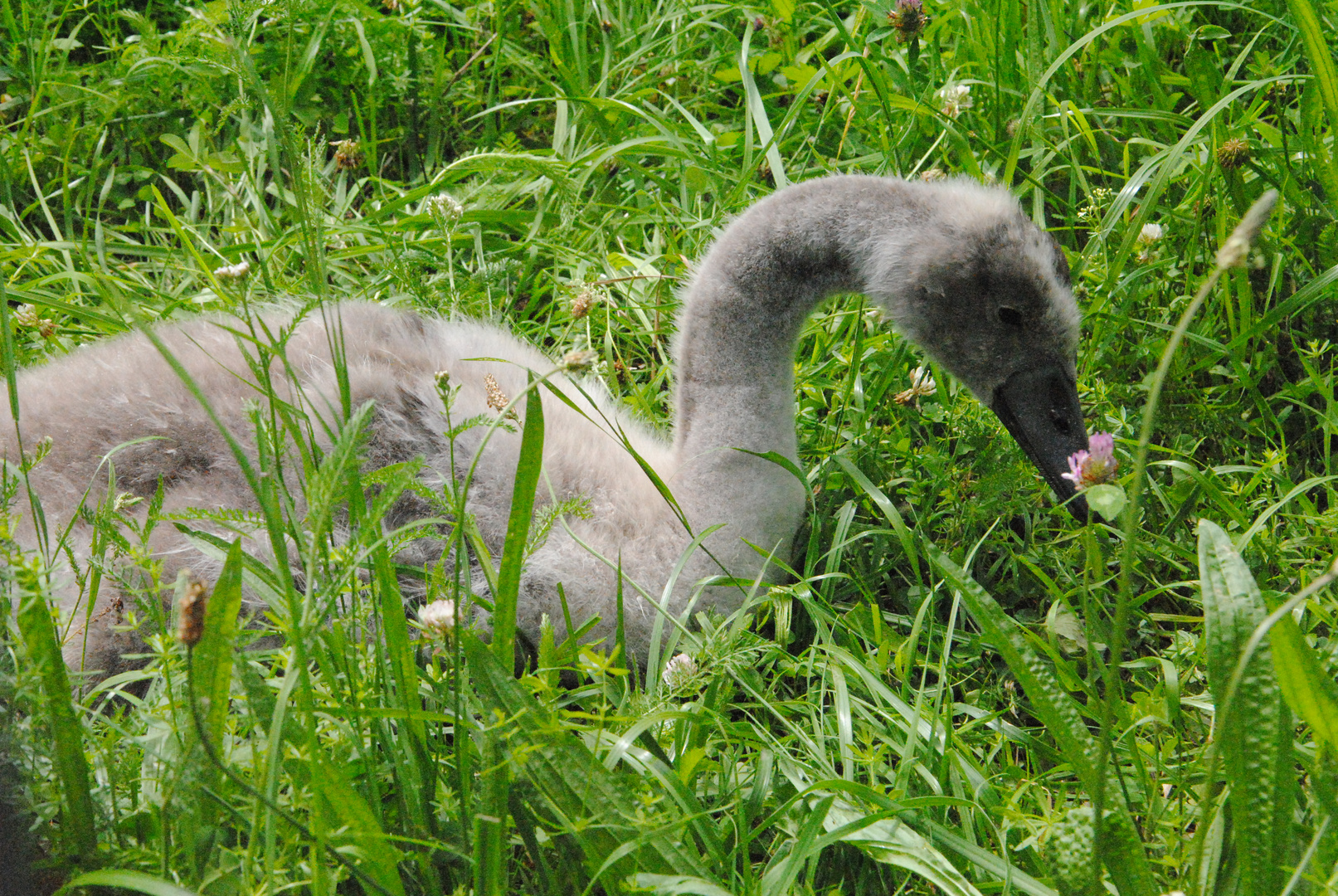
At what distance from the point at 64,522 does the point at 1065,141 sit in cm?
259

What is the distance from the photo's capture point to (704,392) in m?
2.77

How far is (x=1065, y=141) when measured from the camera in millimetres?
3258

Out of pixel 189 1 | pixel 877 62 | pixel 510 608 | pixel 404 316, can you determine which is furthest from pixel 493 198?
pixel 510 608

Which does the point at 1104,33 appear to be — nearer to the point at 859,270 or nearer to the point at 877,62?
the point at 877,62

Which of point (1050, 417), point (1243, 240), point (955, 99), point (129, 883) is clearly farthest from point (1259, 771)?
point (955, 99)

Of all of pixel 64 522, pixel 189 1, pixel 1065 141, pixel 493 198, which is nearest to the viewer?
pixel 64 522

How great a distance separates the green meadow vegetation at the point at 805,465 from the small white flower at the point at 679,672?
14mm

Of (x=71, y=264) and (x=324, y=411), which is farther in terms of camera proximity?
(x=71, y=264)

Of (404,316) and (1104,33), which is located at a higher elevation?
(1104,33)

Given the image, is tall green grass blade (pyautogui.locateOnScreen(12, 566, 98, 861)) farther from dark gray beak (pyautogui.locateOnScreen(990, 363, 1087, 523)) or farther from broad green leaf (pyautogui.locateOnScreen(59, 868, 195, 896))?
dark gray beak (pyautogui.locateOnScreen(990, 363, 1087, 523))

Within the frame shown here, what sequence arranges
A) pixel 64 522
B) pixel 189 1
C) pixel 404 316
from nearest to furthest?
pixel 64 522 < pixel 404 316 < pixel 189 1

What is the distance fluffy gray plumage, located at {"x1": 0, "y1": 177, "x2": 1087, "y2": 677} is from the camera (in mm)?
2539

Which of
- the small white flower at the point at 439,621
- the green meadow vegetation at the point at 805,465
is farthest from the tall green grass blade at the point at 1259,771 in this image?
the small white flower at the point at 439,621

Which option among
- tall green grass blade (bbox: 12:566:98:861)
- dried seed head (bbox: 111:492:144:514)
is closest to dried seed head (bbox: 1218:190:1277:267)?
tall green grass blade (bbox: 12:566:98:861)
